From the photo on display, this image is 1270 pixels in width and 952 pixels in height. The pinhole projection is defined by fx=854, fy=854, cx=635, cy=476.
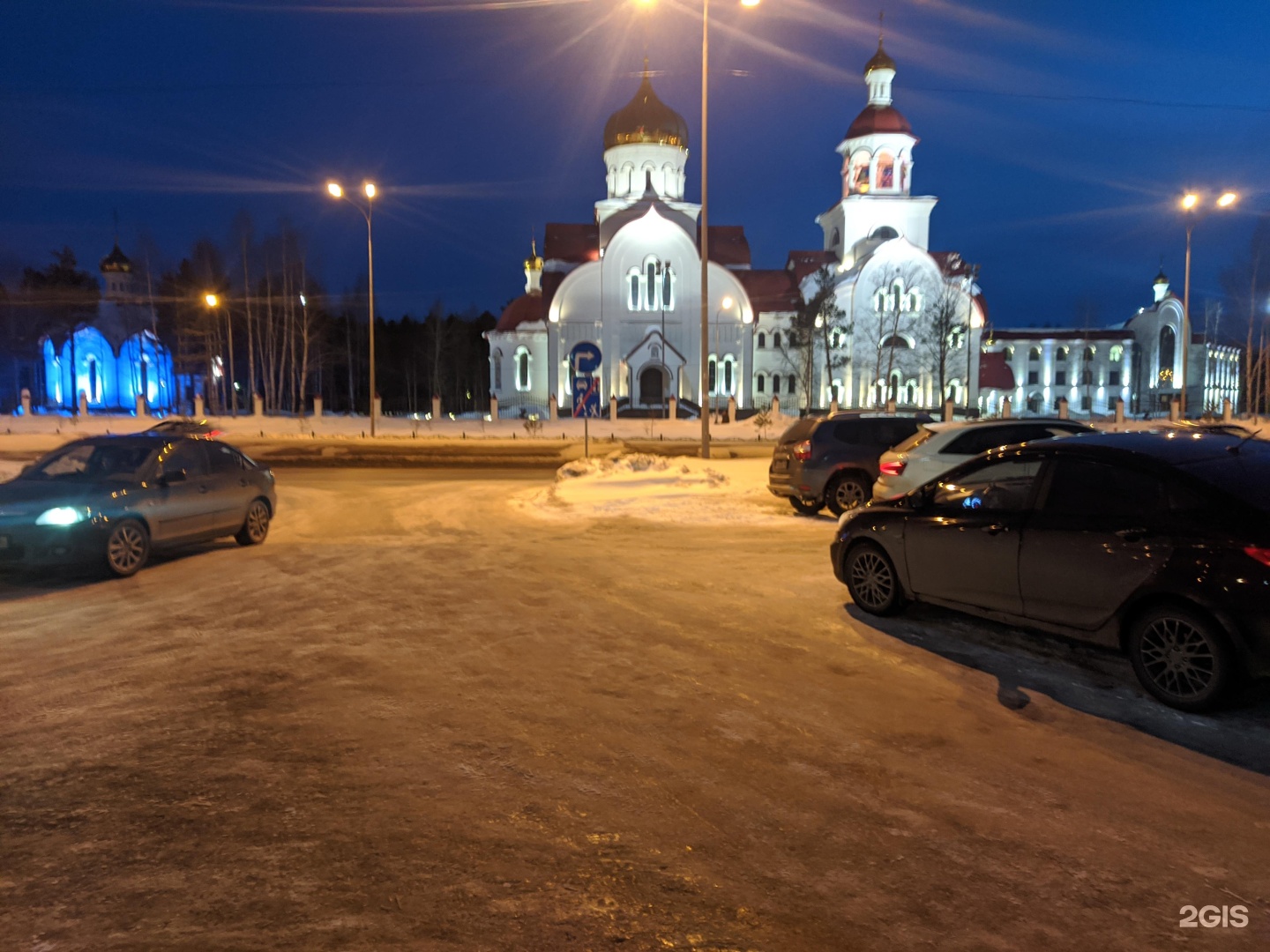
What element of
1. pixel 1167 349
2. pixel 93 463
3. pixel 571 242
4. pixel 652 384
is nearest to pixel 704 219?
pixel 93 463

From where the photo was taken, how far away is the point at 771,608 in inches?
299

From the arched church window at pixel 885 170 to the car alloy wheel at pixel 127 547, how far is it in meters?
59.6

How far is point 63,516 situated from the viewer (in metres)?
8.51

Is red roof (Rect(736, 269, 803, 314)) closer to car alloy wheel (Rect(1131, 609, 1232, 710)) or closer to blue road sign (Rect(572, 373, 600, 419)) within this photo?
blue road sign (Rect(572, 373, 600, 419))

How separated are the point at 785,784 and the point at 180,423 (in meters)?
30.1

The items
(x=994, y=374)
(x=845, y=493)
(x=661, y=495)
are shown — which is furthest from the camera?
(x=994, y=374)

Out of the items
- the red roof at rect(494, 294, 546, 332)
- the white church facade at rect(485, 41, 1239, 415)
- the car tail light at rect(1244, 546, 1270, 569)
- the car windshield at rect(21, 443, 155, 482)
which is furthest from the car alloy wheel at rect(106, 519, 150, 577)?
the red roof at rect(494, 294, 546, 332)

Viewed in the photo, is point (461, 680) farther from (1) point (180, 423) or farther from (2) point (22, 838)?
(1) point (180, 423)

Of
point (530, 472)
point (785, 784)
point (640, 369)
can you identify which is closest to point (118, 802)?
point (785, 784)

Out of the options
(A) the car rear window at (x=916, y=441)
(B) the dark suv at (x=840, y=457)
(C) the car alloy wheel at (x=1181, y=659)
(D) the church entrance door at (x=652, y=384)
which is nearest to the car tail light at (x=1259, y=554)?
(C) the car alloy wheel at (x=1181, y=659)

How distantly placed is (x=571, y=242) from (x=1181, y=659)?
59.6m

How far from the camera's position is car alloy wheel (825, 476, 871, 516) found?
42.5 ft

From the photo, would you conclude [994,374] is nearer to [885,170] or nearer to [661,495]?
[885,170]

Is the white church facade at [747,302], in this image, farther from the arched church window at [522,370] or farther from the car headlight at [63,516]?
Answer: the car headlight at [63,516]
